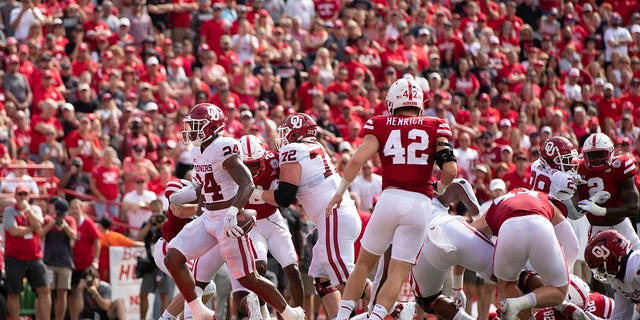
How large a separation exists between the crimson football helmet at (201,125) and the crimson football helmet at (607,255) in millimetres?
3409

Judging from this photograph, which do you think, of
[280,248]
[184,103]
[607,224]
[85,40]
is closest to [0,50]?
[85,40]

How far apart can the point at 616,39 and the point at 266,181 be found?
15519 mm

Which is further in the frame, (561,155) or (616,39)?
(616,39)

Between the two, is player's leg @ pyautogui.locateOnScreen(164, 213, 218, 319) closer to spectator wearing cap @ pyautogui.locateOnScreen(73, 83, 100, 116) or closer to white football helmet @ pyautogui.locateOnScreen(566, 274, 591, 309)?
white football helmet @ pyautogui.locateOnScreen(566, 274, 591, 309)

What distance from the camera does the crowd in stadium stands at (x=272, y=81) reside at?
17422 millimetres

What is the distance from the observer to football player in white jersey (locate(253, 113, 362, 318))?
36.7ft

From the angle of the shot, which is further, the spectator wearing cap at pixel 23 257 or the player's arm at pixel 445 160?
the spectator wearing cap at pixel 23 257

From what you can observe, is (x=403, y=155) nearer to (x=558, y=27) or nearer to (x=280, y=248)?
(x=280, y=248)

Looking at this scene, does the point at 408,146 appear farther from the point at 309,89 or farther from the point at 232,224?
the point at 309,89

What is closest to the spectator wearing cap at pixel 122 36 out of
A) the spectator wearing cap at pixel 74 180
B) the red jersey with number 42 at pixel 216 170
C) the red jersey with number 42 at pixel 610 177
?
the spectator wearing cap at pixel 74 180

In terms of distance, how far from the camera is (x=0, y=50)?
1930cm

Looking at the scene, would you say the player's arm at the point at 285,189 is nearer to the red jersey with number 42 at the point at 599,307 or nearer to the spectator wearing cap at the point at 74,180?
the red jersey with number 42 at the point at 599,307

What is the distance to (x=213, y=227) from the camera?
10594mm

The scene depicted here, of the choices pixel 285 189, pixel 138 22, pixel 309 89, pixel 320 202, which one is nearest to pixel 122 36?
pixel 138 22
